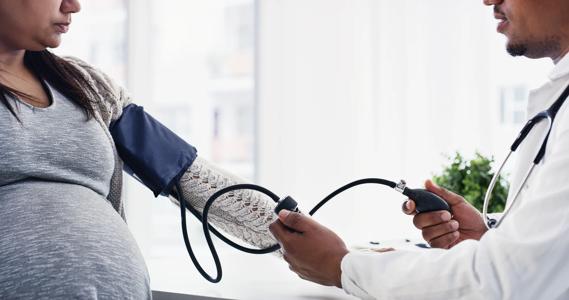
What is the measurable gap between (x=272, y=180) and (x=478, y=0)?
1371 mm

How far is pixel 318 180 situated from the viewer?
3.34 metres

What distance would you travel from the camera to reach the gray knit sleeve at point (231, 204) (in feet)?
4.12

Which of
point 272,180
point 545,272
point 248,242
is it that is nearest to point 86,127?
point 248,242

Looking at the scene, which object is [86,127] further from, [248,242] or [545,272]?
[545,272]

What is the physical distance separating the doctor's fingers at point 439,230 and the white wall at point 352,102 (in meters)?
2.18

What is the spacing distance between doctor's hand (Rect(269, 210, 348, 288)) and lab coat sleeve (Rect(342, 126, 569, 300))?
0.12m

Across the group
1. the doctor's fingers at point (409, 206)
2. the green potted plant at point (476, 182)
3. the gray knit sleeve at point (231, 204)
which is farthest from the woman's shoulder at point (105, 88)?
the green potted plant at point (476, 182)

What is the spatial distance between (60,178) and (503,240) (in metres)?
0.66

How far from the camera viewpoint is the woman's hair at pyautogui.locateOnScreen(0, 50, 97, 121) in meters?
1.11

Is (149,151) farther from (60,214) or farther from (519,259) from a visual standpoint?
(519,259)

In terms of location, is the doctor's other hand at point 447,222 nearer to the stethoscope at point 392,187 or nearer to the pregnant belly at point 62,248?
the stethoscope at point 392,187

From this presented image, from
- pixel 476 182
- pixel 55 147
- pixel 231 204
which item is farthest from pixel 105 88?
pixel 476 182

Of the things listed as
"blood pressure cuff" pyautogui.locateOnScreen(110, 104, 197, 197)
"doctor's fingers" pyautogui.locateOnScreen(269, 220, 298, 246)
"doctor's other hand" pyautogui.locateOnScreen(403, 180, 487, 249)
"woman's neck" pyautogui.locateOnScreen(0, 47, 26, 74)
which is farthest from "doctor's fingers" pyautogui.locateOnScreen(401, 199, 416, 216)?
"woman's neck" pyautogui.locateOnScreen(0, 47, 26, 74)

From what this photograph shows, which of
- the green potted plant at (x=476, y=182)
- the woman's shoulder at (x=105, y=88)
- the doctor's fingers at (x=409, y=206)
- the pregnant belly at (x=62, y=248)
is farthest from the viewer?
the green potted plant at (x=476, y=182)
